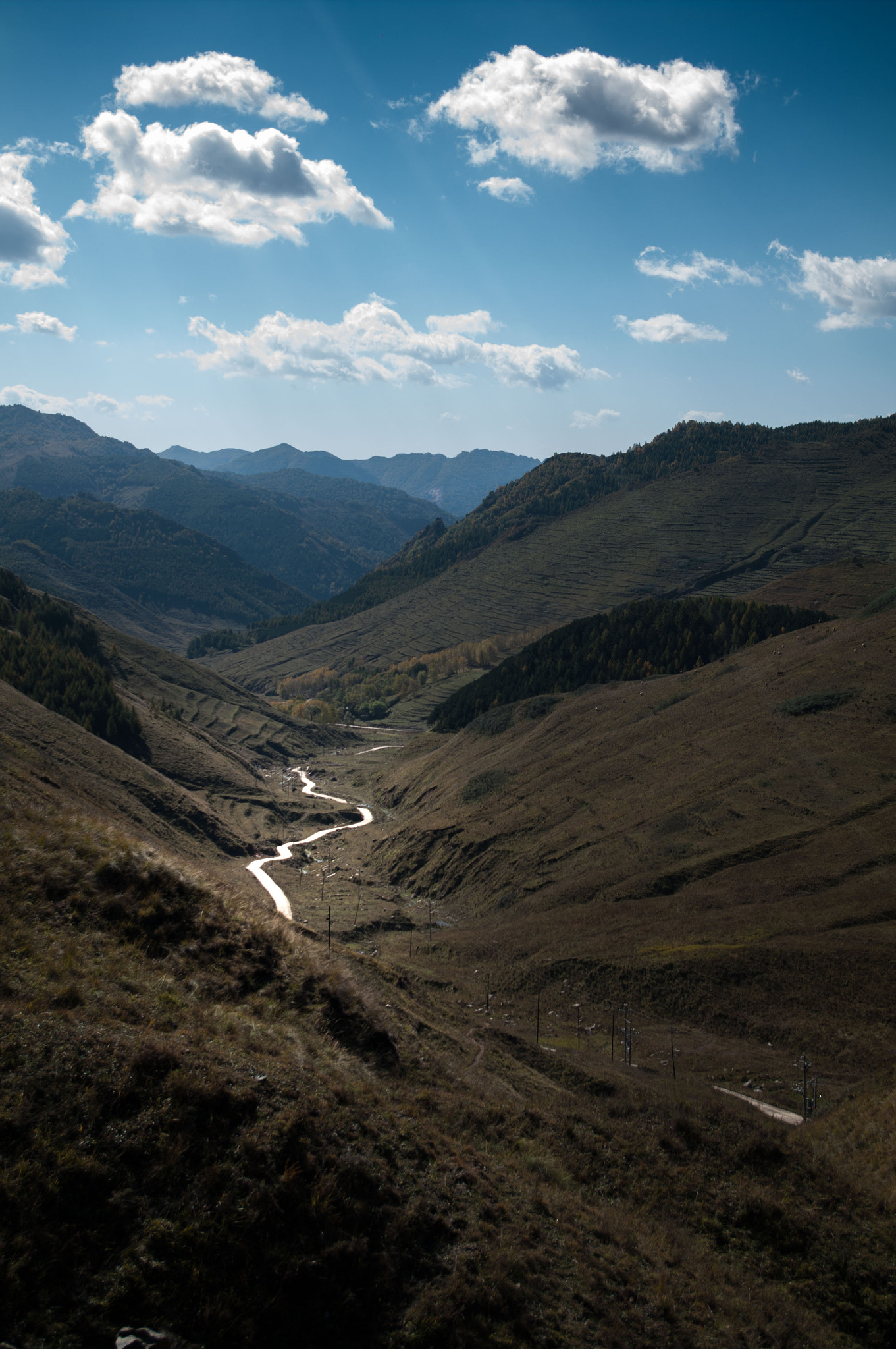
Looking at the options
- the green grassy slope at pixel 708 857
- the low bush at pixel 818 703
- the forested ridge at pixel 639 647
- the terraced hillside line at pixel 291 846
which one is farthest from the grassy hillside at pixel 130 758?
the low bush at pixel 818 703

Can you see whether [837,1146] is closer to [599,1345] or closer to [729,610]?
[599,1345]

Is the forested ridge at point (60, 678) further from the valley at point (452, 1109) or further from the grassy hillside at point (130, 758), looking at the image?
the valley at point (452, 1109)

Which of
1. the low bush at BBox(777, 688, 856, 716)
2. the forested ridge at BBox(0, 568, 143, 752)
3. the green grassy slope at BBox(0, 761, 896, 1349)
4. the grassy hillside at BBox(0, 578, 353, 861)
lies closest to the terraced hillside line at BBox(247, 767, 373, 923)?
the grassy hillside at BBox(0, 578, 353, 861)

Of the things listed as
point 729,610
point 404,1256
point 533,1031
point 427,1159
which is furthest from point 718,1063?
point 729,610

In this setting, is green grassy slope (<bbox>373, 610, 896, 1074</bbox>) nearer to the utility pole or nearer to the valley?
the valley

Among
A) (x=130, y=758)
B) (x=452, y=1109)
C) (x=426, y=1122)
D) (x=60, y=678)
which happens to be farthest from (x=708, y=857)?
(x=60, y=678)

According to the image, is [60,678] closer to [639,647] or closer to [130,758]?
[130,758]
